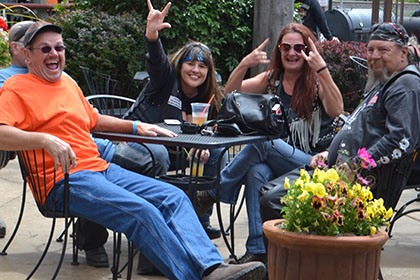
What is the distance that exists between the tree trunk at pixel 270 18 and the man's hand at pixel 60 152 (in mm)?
5147

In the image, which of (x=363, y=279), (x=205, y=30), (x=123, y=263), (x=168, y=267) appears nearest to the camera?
(x=363, y=279)

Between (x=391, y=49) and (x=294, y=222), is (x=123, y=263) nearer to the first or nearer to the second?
(x=294, y=222)

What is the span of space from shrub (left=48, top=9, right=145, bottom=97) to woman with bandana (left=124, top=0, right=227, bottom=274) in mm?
3297

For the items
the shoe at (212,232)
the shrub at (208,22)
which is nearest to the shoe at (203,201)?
the shoe at (212,232)

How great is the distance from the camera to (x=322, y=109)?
466 centimetres

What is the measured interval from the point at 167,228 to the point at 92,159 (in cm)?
70

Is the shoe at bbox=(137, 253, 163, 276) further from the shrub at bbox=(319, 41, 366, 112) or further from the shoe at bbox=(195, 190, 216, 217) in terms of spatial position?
the shrub at bbox=(319, 41, 366, 112)

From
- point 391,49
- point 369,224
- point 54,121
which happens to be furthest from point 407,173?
point 54,121

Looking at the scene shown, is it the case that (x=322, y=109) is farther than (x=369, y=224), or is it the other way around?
(x=322, y=109)

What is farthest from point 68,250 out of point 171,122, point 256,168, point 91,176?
point 256,168

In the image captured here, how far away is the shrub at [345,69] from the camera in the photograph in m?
7.43

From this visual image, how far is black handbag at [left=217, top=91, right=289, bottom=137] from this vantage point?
4.12m

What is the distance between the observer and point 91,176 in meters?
3.68

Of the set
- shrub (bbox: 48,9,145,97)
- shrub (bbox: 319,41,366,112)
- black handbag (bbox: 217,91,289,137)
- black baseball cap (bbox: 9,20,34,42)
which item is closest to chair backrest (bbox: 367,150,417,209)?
black handbag (bbox: 217,91,289,137)
